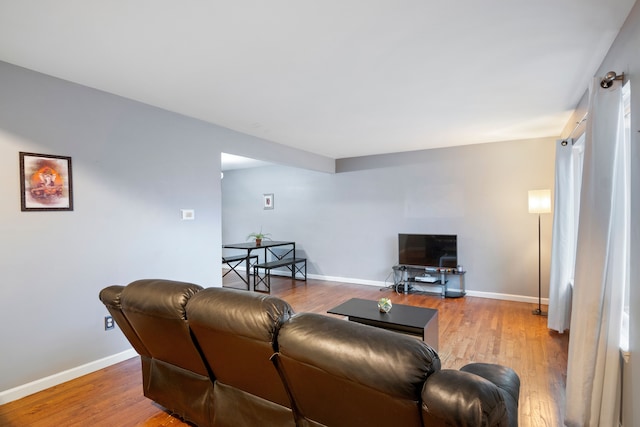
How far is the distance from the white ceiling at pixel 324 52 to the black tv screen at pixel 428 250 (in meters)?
2.21

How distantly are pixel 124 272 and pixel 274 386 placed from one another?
7.18 ft

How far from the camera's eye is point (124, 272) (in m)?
2.96

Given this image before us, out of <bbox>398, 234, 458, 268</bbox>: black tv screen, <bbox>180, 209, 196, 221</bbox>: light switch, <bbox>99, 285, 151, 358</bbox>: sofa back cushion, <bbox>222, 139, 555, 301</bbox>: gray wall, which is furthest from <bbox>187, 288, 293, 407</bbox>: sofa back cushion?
<bbox>222, 139, 555, 301</bbox>: gray wall

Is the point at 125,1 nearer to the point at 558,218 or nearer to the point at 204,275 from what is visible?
the point at 204,275

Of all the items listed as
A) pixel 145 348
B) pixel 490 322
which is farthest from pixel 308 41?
pixel 490 322

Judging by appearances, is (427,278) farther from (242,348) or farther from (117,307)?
(117,307)

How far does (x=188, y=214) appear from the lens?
138 inches

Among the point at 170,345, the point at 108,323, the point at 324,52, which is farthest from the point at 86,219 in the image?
the point at 324,52

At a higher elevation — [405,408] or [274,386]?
[405,408]

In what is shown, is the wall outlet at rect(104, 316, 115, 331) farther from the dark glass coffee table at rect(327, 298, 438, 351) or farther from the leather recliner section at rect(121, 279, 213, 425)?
the dark glass coffee table at rect(327, 298, 438, 351)

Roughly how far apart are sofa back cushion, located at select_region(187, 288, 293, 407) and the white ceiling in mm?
1470

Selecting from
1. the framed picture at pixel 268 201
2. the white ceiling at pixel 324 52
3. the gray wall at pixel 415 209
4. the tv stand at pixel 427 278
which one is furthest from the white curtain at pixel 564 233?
the framed picture at pixel 268 201

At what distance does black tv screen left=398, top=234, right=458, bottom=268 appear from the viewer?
512 centimetres

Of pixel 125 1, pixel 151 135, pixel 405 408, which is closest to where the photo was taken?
pixel 405 408
